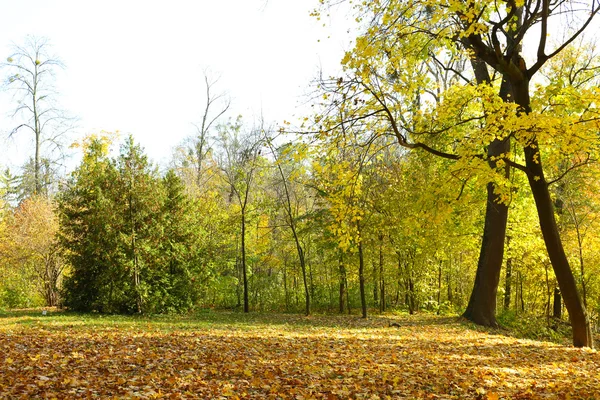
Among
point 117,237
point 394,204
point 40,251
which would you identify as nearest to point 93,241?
point 117,237

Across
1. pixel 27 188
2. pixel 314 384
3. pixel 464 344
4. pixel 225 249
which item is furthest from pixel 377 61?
pixel 27 188

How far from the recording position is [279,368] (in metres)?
5.86

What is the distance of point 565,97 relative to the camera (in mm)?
6863

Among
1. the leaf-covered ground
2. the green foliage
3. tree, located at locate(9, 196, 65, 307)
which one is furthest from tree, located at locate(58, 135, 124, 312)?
the leaf-covered ground

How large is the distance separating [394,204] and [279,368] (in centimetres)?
1089

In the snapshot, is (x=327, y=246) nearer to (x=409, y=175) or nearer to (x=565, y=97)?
(x=409, y=175)

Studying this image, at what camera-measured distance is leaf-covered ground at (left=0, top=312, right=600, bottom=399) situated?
461cm

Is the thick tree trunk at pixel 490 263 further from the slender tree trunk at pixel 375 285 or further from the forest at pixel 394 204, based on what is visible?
the slender tree trunk at pixel 375 285

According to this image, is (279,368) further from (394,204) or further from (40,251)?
(40,251)

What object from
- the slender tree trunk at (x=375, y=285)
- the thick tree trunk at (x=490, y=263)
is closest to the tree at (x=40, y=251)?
the slender tree trunk at (x=375, y=285)

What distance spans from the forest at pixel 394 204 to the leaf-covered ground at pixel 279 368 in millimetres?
2133

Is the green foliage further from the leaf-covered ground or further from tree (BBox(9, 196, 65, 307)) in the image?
the leaf-covered ground

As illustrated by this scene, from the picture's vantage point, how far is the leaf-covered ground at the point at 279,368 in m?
4.61

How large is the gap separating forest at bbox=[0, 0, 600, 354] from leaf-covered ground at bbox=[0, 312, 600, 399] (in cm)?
213
